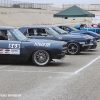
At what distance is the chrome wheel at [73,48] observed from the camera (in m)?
16.3

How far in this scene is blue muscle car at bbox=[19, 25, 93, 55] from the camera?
50.3ft

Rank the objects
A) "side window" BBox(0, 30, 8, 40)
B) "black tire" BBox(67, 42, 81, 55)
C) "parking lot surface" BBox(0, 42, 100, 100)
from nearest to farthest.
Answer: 1. "parking lot surface" BBox(0, 42, 100, 100)
2. "side window" BBox(0, 30, 8, 40)
3. "black tire" BBox(67, 42, 81, 55)

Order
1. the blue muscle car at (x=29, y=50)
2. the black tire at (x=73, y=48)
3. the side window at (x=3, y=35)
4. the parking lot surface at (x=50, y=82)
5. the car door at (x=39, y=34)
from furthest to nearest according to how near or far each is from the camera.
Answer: the black tire at (x=73, y=48)
the car door at (x=39, y=34)
the side window at (x=3, y=35)
the blue muscle car at (x=29, y=50)
the parking lot surface at (x=50, y=82)

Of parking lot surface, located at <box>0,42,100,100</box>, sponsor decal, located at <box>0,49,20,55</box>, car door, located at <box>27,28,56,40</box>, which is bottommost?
parking lot surface, located at <box>0,42,100,100</box>

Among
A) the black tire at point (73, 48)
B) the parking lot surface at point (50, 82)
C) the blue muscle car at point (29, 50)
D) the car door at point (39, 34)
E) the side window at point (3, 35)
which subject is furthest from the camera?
the black tire at point (73, 48)

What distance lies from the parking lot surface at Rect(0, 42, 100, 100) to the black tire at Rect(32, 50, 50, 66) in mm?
200

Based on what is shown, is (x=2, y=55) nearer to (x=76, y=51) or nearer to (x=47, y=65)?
(x=47, y=65)

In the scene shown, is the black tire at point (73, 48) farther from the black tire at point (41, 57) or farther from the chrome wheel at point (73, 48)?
the black tire at point (41, 57)

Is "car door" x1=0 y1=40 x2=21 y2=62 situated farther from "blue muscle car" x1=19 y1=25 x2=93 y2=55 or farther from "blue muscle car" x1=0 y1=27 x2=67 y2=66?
"blue muscle car" x1=19 y1=25 x2=93 y2=55

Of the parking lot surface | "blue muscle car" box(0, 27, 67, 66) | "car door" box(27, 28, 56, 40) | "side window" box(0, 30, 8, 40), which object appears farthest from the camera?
"car door" box(27, 28, 56, 40)

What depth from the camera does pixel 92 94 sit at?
718cm

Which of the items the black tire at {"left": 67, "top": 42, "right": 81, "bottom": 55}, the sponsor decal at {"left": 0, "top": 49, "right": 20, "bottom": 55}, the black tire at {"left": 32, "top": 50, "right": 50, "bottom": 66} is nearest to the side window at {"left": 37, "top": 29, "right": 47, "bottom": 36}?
the black tire at {"left": 67, "top": 42, "right": 81, "bottom": 55}

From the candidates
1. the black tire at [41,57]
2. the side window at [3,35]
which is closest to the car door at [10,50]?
the side window at [3,35]

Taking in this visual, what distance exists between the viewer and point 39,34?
15430mm
